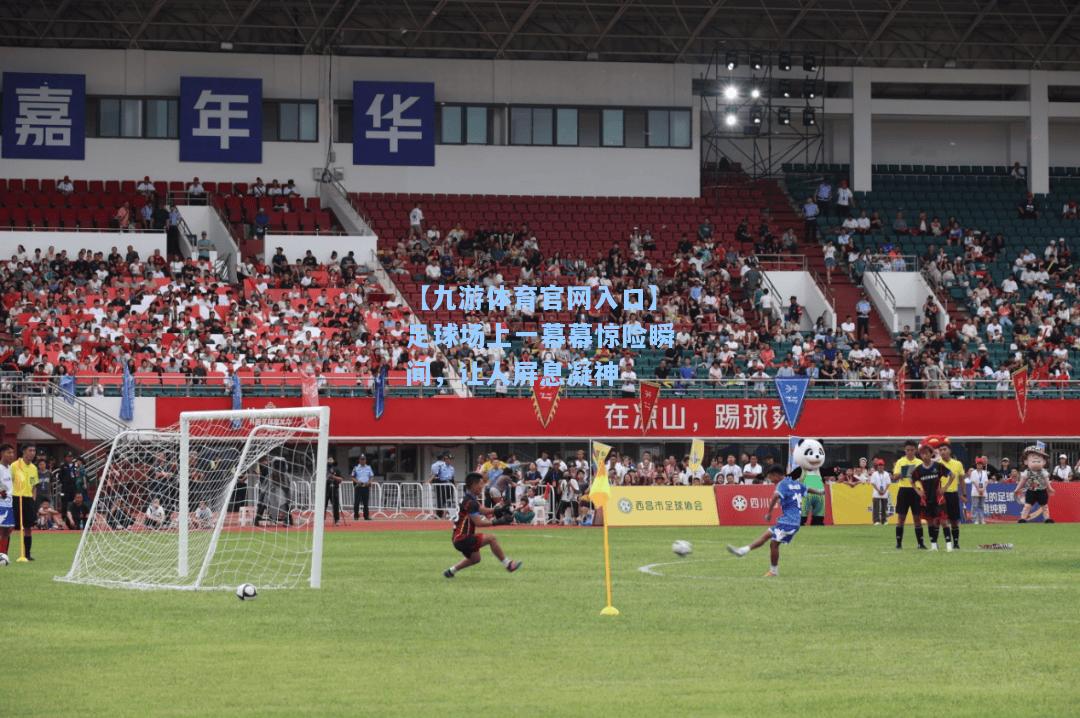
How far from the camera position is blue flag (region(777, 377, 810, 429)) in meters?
46.0

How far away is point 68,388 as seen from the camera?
45062 mm

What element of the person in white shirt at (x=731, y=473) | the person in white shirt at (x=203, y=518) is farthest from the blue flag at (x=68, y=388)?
the person in white shirt at (x=203, y=518)

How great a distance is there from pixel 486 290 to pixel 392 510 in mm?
10841

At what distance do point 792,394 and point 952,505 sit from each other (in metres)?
17.8

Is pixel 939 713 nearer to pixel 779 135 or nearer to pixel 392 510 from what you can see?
pixel 392 510

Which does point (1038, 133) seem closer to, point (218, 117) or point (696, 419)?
point (696, 419)

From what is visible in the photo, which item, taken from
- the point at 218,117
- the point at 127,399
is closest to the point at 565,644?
the point at 127,399

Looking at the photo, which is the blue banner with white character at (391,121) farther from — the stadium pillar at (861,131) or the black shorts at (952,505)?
the black shorts at (952,505)

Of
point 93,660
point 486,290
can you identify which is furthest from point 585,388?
point 93,660

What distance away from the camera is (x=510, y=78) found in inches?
2532

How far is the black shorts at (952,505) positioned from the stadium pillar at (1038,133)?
4161cm

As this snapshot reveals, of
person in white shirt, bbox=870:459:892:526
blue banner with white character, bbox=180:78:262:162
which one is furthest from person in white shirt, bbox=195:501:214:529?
blue banner with white character, bbox=180:78:262:162

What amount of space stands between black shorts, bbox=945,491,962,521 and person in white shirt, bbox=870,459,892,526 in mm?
12737

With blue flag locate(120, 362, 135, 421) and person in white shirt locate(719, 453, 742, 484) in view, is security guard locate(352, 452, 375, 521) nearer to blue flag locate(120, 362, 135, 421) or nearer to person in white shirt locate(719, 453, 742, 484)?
blue flag locate(120, 362, 135, 421)
